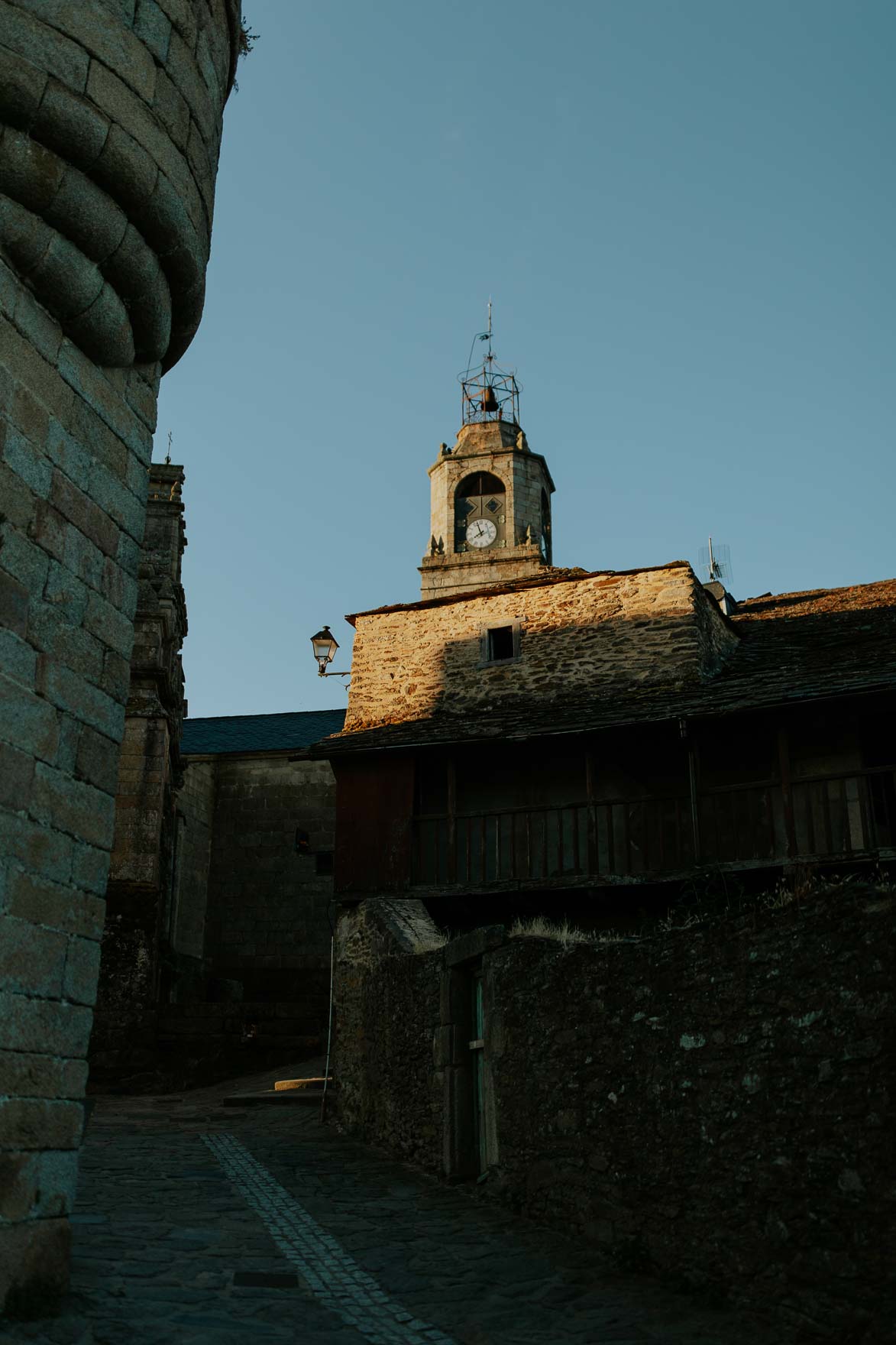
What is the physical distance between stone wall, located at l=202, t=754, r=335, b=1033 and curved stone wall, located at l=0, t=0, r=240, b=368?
588 inches

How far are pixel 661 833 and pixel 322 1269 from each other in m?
6.74

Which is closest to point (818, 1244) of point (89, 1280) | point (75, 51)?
point (89, 1280)

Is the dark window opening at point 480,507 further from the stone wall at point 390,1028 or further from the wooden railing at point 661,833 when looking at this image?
the stone wall at point 390,1028

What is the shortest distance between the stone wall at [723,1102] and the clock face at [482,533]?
25592 mm

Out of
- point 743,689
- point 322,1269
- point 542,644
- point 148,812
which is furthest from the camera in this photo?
point 148,812

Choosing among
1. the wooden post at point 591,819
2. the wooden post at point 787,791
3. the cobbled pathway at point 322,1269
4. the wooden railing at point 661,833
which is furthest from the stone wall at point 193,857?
the wooden post at point 787,791

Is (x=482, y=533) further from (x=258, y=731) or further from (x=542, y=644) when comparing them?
(x=542, y=644)

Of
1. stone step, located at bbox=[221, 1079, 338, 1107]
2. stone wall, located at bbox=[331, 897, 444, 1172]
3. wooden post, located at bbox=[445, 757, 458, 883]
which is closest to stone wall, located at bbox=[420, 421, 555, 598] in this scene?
wooden post, located at bbox=[445, 757, 458, 883]

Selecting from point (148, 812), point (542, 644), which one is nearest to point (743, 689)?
point (542, 644)

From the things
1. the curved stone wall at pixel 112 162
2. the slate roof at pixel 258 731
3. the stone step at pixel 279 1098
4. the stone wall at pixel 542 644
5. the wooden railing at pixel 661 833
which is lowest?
the stone step at pixel 279 1098

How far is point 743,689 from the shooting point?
42.0 ft

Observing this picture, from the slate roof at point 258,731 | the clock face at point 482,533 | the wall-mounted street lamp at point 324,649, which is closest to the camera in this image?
the wall-mounted street lamp at point 324,649

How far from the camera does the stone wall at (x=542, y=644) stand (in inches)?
556

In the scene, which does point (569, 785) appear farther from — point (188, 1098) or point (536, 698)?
point (188, 1098)
